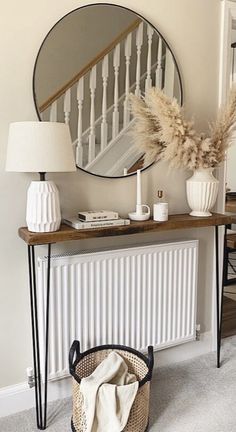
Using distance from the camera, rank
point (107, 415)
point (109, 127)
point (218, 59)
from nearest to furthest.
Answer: point (107, 415) < point (109, 127) < point (218, 59)

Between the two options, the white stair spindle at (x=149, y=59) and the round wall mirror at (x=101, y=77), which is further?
the white stair spindle at (x=149, y=59)

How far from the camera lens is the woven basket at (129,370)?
5.73 ft

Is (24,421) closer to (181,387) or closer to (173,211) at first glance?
(181,387)

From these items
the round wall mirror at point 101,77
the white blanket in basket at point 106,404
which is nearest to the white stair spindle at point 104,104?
the round wall mirror at point 101,77

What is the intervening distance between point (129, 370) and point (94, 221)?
80 cm

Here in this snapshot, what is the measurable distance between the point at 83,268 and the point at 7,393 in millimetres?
735

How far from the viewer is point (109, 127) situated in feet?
6.67

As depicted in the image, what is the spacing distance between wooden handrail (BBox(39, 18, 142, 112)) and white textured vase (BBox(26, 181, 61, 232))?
0.40 meters

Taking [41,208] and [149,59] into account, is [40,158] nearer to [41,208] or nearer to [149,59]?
[41,208]

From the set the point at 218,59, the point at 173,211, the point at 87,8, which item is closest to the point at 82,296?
the point at 173,211

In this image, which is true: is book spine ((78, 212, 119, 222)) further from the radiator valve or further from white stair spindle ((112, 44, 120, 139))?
the radiator valve

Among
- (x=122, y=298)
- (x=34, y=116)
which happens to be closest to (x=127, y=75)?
(x=34, y=116)

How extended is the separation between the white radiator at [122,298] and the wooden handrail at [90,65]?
0.75 m

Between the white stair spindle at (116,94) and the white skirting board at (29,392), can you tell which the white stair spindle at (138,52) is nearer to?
the white stair spindle at (116,94)
